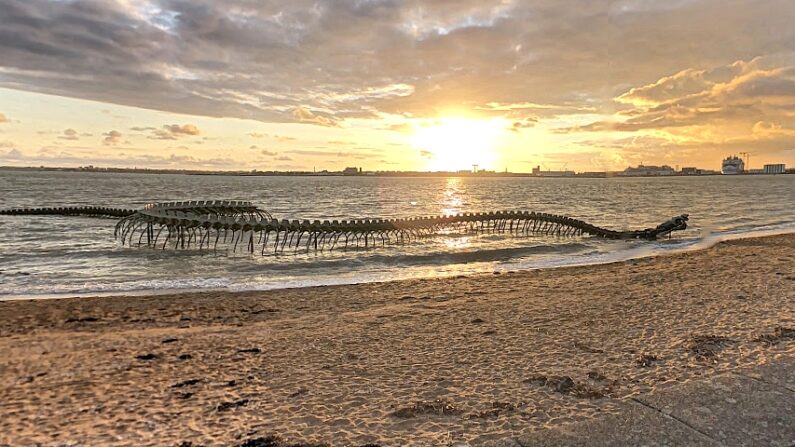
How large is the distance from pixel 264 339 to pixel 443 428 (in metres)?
4.45

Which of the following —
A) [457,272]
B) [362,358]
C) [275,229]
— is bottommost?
[457,272]

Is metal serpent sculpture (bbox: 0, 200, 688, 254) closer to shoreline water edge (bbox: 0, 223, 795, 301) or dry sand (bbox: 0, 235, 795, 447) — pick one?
shoreline water edge (bbox: 0, 223, 795, 301)

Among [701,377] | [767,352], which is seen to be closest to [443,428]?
[701,377]

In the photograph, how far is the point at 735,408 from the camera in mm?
5133

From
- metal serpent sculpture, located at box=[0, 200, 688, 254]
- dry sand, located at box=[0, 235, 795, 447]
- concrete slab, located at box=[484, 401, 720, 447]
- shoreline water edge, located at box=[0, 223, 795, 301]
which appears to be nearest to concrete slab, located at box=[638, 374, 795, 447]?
concrete slab, located at box=[484, 401, 720, 447]

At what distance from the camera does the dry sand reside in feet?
16.8

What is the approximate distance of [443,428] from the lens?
4.94m

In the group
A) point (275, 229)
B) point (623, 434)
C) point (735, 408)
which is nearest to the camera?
point (623, 434)

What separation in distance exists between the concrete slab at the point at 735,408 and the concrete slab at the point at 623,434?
188mm

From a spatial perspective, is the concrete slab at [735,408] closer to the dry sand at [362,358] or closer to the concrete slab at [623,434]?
the concrete slab at [623,434]

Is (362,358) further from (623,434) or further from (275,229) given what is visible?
(275,229)

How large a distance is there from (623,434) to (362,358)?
12.4ft

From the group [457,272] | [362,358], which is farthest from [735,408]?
[457,272]

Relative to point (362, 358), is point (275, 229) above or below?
above
